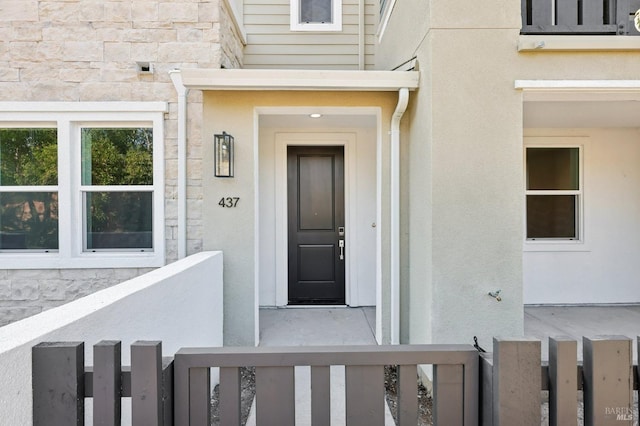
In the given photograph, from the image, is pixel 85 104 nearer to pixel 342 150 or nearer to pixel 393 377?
pixel 342 150

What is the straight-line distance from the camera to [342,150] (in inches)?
195

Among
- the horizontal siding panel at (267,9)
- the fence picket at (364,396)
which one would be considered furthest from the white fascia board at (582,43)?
the horizontal siding panel at (267,9)

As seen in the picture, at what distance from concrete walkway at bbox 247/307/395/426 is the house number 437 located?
1.53 metres

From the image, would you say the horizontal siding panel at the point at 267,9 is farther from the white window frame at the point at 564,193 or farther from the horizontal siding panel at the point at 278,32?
the white window frame at the point at 564,193

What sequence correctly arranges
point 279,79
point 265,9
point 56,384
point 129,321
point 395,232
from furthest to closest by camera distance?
point 265,9
point 395,232
point 279,79
point 129,321
point 56,384

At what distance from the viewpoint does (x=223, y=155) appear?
338 cm

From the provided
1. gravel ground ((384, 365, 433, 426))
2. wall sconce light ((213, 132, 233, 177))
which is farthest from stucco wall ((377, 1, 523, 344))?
wall sconce light ((213, 132, 233, 177))

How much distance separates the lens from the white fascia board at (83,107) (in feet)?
11.5

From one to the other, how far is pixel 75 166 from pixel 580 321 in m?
6.18

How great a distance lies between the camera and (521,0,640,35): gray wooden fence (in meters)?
2.93

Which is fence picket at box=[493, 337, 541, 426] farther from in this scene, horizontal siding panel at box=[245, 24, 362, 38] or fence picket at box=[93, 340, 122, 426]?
horizontal siding panel at box=[245, 24, 362, 38]

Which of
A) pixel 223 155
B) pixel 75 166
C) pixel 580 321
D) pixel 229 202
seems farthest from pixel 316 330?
pixel 580 321

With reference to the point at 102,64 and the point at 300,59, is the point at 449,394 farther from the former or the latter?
the point at 300,59

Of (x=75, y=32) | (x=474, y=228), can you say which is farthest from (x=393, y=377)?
(x=75, y=32)
